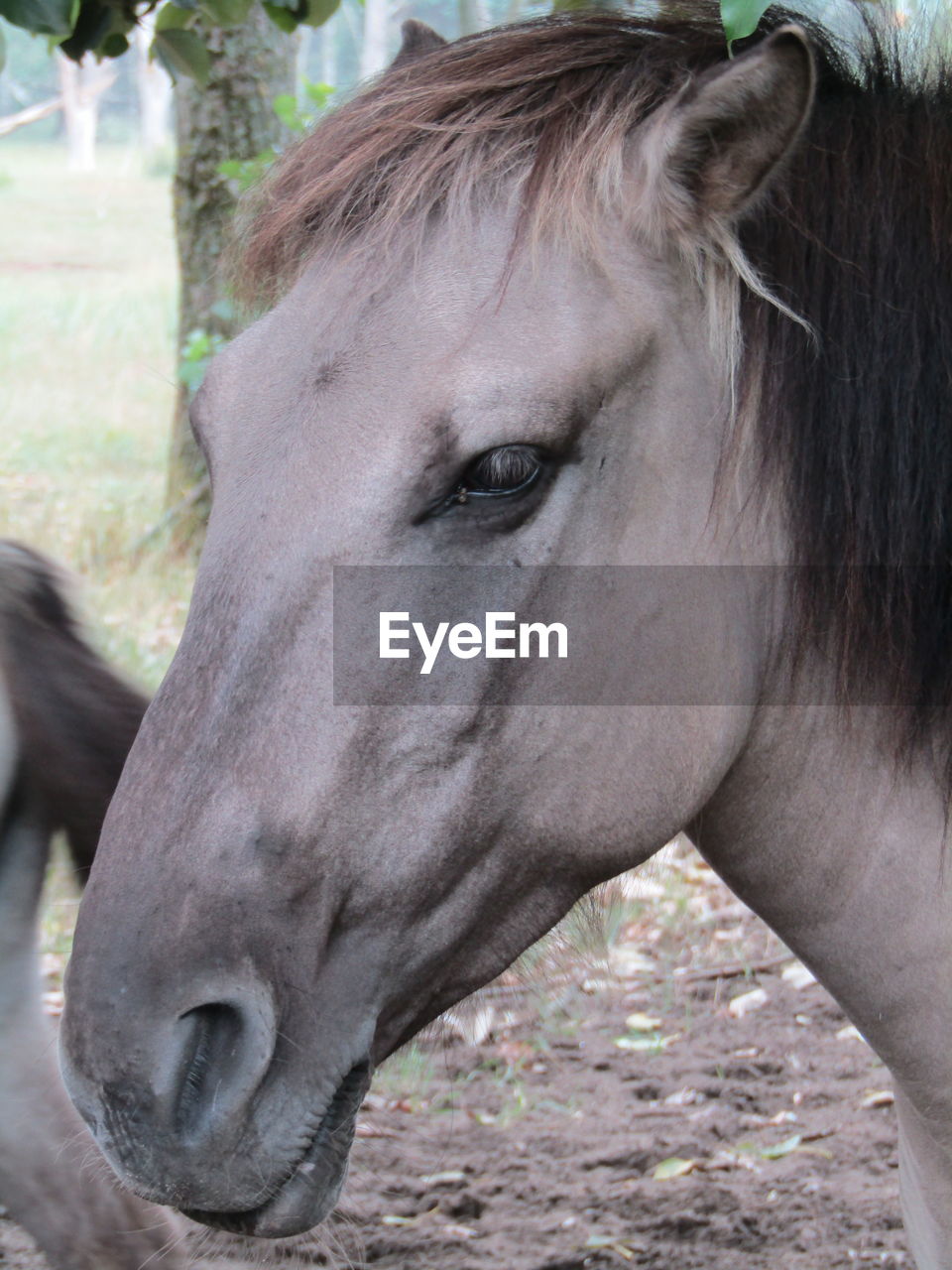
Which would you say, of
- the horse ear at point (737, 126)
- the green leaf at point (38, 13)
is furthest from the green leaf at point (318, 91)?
the horse ear at point (737, 126)

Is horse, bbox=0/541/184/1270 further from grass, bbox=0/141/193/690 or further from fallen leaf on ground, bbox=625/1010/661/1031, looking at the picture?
fallen leaf on ground, bbox=625/1010/661/1031

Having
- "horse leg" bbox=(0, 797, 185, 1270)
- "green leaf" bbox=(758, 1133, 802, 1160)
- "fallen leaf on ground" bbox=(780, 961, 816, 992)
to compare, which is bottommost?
"fallen leaf on ground" bbox=(780, 961, 816, 992)

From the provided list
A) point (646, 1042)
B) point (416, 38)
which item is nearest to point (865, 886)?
point (416, 38)

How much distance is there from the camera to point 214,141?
692cm

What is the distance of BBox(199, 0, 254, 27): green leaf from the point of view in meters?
2.58

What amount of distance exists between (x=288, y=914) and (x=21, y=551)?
75.4 inches

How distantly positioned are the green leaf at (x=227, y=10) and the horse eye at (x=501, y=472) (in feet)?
4.87

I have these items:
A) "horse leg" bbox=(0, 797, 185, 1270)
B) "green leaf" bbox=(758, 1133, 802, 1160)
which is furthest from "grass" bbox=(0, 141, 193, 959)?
"green leaf" bbox=(758, 1133, 802, 1160)

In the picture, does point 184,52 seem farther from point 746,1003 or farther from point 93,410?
point 93,410

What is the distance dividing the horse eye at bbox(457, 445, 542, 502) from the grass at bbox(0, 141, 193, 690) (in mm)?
1053

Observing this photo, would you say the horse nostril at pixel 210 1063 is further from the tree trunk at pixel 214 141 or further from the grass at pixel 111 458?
the tree trunk at pixel 214 141

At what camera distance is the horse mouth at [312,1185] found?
1.62m

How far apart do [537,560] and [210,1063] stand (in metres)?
0.76

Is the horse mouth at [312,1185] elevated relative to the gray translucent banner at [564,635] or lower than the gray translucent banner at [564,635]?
lower
